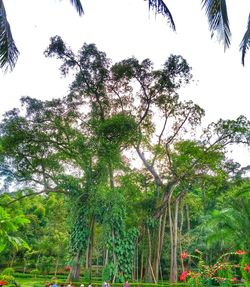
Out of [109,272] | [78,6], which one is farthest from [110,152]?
[78,6]

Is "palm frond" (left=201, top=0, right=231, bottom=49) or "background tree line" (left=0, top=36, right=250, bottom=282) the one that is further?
"background tree line" (left=0, top=36, right=250, bottom=282)

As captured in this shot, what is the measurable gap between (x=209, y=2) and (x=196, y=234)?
23259 mm

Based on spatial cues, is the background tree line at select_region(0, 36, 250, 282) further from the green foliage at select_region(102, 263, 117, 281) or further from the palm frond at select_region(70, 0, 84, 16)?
the palm frond at select_region(70, 0, 84, 16)

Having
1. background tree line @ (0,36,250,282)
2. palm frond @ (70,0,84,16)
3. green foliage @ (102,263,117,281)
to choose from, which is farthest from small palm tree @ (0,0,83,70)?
green foliage @ (102,263,117,281)

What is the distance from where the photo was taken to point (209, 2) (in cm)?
500

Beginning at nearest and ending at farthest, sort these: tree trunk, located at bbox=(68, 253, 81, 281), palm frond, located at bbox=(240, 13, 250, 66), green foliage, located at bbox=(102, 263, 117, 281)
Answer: palm frond, located at bbox=(240, 13, 250, 66) → green foliage, located at bbox=(102, 263, 117, 281) → tree trunk, located at bbox=(68, 253, 81, 281)

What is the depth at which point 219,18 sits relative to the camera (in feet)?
16.6

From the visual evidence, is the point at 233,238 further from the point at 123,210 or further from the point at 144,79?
the point at 144,79

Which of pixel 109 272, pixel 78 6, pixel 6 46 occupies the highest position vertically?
pixel 78 6

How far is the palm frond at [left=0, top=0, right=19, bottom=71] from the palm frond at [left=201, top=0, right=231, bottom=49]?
9.97ft

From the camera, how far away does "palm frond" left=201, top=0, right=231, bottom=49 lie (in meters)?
5.00

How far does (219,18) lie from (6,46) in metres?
3.35

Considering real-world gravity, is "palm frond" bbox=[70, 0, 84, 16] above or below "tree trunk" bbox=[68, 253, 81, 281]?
above

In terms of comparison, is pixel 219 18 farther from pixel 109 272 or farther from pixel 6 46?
pixel 109 272
